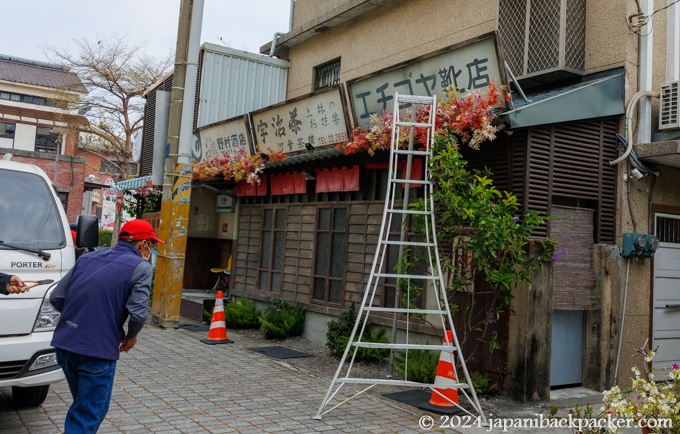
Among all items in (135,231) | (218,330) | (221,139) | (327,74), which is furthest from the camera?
(327,74)

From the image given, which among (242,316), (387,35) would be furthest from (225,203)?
(387,35)

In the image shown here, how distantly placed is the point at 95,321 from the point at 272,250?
311 inches

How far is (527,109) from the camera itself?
22.7 ft

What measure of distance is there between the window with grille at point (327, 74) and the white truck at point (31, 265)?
7.97 metres

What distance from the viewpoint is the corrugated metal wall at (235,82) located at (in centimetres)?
1377

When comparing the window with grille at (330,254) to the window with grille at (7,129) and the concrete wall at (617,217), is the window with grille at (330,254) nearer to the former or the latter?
the concrete wall at (617,217)

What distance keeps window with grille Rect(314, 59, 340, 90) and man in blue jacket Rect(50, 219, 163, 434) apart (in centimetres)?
954

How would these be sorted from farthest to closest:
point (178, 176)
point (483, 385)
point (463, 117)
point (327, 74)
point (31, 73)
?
point (31, 73) → point (327, 74) → point (178, 176) → point (483, 385) → point (463, 117)

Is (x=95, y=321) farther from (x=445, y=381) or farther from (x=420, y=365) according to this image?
(x=420, y=365)

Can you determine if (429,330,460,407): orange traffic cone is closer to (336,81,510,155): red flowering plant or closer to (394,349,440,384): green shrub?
(394,349,440,384): green shrub

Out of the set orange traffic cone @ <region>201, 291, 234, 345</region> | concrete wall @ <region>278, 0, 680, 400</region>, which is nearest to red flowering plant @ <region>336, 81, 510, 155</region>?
concrete wall @ <region>278, 0, 680, 400</region>

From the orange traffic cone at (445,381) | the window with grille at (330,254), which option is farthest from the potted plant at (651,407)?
the window with grille at (330,254)

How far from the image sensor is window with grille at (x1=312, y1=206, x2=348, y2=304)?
1030cm

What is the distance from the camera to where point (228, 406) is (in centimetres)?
636
